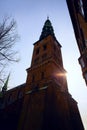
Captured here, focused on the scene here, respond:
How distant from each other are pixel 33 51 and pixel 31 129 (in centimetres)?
1441

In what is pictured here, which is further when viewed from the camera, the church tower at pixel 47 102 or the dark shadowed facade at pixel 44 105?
the dark shadowed facade at pixel 44 105

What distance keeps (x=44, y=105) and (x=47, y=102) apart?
478mm

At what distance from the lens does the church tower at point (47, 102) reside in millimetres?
13234

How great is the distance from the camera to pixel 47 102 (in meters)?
14.1

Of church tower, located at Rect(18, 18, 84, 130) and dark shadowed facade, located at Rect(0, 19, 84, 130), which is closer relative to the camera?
church tower, located at Rect(18, 18, 84, 130)

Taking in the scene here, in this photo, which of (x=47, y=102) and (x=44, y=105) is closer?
(x=44, y=105)

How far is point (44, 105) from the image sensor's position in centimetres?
1380

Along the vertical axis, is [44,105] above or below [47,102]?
below

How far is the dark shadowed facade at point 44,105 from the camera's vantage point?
43.9 feet

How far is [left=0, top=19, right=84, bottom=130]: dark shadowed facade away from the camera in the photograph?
13.4 metres

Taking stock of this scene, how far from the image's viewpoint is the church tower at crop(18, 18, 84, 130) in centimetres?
1323

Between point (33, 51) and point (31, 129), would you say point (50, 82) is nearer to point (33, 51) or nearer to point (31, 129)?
point (31, 129)

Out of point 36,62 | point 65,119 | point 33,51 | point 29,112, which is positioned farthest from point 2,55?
point 33,51

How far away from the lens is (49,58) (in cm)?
1898
